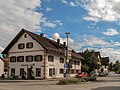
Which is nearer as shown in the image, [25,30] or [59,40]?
[25,30]

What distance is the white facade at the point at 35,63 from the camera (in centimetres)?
5747

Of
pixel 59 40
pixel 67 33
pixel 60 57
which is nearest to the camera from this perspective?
pixel 67 33

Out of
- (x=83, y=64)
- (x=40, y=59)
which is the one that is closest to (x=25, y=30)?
(x=40, y=59)

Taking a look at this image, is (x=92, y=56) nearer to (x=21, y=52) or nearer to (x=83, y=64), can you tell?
(x=83, y=64)

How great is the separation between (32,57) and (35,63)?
1.56m

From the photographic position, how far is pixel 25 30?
59969mm

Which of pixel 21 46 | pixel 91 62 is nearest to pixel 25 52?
pixel 21 46

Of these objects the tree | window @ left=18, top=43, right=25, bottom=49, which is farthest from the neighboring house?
the tree

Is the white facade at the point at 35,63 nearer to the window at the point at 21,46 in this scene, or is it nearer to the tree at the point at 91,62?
the window at the point at 21,46

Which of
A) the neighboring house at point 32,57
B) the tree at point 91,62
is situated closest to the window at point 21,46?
the neighboring house at point 32,57

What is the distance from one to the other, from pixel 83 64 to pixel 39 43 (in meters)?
33.2

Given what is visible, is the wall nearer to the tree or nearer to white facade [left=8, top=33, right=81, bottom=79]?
white facade [left=8, top=33, right=81, bottom=79]

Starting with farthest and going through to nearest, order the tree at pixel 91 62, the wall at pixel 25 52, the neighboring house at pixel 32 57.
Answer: the tree at pixel 91 62, the wall at pixel 25 52, the neighboring house at pixel 32 57

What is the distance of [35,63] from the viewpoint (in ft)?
192
